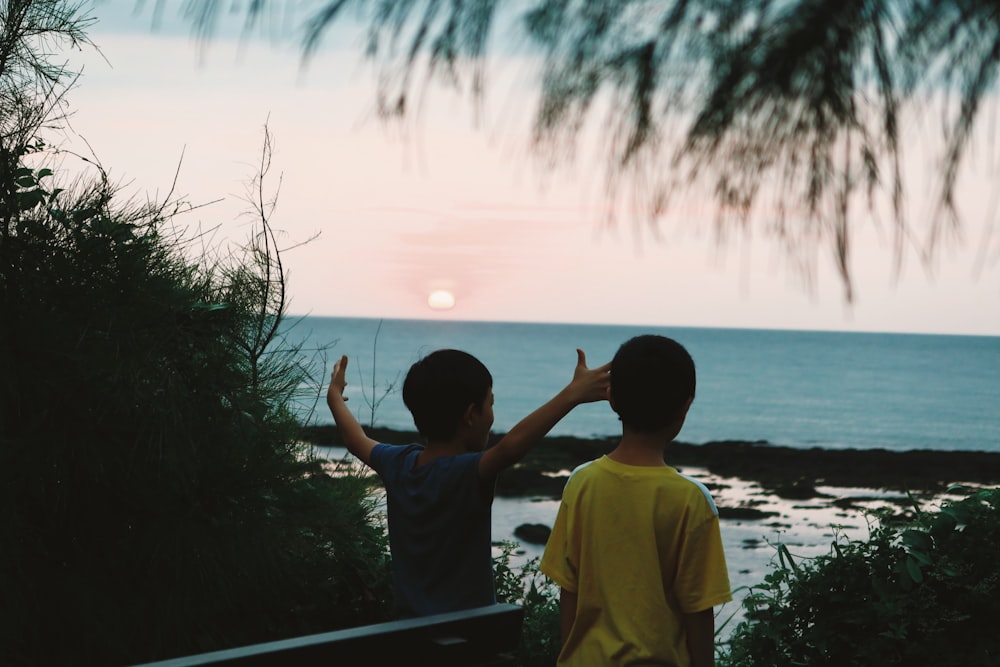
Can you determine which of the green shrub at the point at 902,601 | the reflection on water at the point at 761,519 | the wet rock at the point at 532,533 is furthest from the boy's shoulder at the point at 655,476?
the wet rock at the point at 532,533

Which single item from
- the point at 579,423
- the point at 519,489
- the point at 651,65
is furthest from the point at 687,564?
the point at 579,423

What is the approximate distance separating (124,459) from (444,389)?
1.83 m

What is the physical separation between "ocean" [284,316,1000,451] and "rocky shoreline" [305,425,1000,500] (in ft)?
17.3

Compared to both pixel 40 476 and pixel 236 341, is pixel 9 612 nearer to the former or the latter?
pixel 40 476

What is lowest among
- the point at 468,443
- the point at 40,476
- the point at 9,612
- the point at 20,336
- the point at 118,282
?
the point at 9,612

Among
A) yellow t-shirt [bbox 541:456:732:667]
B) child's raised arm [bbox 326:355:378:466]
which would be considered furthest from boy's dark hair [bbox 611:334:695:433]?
child's raised arm [bbox 326:355:378:466]

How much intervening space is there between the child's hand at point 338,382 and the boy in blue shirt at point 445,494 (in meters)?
0.42

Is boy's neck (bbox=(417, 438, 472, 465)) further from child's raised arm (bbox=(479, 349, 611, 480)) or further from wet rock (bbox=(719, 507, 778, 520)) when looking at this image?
wet rock (bbox=(719, 507, 778, 520))

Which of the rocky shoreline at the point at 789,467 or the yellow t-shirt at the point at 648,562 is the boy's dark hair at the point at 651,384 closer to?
the yellow t-shirt at the point at 648,562

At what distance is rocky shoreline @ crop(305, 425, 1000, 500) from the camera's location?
88.7 feet

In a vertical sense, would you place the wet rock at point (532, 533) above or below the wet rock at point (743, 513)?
below

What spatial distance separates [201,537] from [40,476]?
68 centimetres

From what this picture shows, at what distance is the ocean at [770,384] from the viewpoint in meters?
46.9

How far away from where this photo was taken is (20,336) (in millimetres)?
3715
